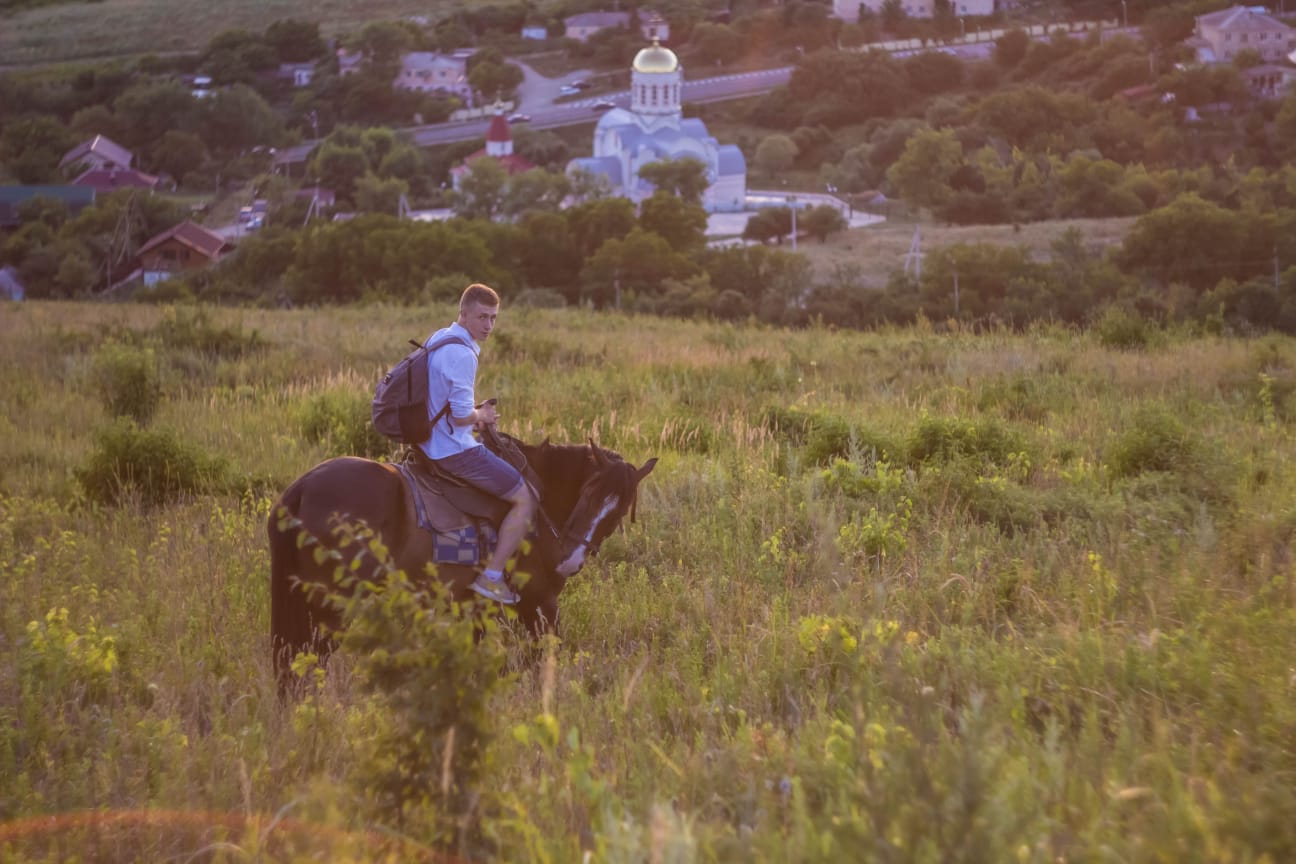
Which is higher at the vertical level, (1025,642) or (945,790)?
(945,790)

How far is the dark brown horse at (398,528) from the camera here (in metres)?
5.24

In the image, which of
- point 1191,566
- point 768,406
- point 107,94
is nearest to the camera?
point 1191,566

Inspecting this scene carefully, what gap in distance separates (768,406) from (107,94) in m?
107

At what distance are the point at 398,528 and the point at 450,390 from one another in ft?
2.20

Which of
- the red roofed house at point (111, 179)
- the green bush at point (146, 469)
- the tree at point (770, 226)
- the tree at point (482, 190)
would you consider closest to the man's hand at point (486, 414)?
the green bush at point (146, 469)

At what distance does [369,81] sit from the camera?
113 meters

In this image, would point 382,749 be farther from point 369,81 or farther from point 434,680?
point 369,81

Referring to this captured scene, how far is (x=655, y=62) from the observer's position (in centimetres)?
10656

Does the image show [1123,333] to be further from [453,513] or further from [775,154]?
[775,154]

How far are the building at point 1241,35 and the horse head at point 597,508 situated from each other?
11029 centimetres

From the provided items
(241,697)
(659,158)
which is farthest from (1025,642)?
(659,158)

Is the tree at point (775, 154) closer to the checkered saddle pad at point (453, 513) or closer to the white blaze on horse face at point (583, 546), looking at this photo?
the white blaze on horse face at point (583, 546)

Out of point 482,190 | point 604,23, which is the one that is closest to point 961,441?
point 482,190

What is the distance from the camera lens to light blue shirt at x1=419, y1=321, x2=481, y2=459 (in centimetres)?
548
